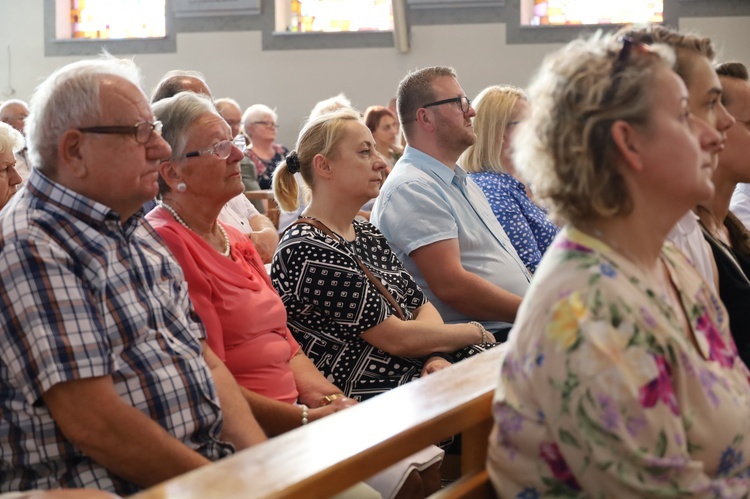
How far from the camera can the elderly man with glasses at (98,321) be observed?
1622 millimetres

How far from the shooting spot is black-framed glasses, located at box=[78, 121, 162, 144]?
1.86m

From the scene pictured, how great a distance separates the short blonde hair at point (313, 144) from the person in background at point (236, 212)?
6.3 inches

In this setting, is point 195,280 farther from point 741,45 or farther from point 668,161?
point 741,45

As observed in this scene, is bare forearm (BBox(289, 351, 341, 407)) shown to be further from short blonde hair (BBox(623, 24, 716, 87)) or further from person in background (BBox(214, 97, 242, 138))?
person in background (BBox(214, 97, 242, 138))

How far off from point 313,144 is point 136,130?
3.52 feet

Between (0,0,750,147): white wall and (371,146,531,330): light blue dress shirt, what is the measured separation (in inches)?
266

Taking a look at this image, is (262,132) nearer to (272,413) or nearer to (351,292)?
(351,292)

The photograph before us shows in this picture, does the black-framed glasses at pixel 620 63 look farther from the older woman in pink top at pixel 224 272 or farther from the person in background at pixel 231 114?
the person in background at pixel 231 114

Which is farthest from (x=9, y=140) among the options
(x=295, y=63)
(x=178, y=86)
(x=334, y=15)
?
(x=334, y=15)

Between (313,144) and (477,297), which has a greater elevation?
(313,144)

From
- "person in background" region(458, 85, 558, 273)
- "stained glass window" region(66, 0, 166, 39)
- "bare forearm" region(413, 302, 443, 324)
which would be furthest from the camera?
"stained glass window" region(66, 0, 166, 39)

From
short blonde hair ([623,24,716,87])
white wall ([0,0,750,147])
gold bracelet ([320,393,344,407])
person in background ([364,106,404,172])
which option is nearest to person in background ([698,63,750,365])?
short blonde hair ([623,24,716,87])

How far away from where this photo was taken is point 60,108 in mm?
1854

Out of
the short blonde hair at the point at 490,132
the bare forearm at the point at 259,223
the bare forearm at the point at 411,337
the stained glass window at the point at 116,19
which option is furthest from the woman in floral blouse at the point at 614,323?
the stained glass window at the point at 116,19
